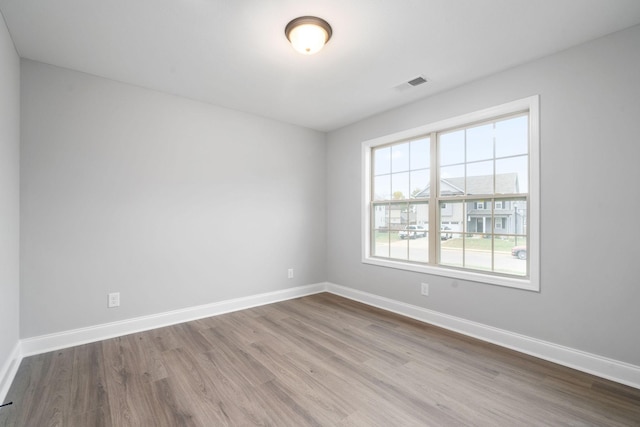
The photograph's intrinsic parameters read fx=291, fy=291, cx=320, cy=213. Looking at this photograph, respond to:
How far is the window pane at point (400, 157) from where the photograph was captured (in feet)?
12.5

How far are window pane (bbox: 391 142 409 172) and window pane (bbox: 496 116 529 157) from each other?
1.09m

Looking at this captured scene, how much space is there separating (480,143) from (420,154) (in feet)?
2.35

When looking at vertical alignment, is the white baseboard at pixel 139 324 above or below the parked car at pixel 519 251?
below

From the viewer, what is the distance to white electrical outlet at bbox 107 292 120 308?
116 inches

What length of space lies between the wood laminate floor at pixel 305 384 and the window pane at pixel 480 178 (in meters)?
1.53

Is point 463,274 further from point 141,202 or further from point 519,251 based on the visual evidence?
point 141,202

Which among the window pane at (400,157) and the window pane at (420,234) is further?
the window pane at (400,157)

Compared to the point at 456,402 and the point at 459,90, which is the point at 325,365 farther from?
the point at 459,90

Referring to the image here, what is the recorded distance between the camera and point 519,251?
9.11ft

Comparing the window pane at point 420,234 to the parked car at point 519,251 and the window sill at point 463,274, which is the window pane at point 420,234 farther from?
the parked car at point 519,251

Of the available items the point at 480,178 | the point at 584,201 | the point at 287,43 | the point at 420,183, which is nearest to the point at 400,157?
the point at 420,183

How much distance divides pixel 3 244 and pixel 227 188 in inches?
81.5

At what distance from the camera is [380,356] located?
8.40 ft

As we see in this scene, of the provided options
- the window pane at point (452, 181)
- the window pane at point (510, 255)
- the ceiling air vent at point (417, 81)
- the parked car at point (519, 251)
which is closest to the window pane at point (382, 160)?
the window pane at point (452, 181)
